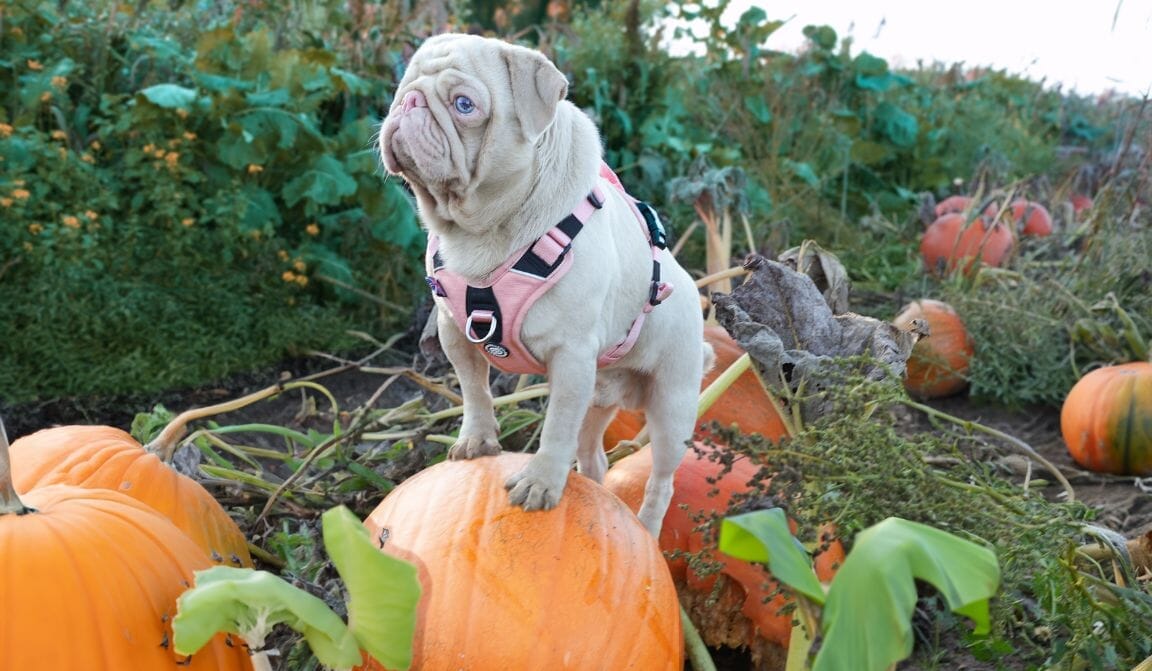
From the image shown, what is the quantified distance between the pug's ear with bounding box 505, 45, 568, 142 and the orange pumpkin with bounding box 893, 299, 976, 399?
3.50 m

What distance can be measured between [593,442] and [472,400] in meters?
0.44

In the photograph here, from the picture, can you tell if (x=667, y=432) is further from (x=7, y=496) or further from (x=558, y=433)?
(x=7, y=496)

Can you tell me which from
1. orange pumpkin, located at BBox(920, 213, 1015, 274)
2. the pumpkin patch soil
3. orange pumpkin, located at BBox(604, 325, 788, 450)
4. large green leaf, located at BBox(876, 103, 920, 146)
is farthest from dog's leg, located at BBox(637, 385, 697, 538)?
large green leaf, located at BBox(876, 103, 920, 146)

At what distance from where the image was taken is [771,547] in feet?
4.54

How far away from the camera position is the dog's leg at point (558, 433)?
2.06 m

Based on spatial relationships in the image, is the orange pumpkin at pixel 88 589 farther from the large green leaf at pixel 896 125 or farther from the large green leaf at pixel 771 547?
the large green leaf at pixel 896 125

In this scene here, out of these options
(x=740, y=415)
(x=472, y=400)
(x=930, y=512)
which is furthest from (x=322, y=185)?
(x=930, y=512)

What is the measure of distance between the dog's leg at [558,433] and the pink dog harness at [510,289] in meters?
0.10

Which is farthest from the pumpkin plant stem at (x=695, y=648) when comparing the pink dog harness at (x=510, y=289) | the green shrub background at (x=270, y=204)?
the green shrub background at (x=270, y=204)

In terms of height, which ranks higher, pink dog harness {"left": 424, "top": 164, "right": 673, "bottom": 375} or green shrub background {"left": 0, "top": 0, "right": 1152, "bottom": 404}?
pink dog harness {"left": 424, "top": 164, "right": 673, "bottom": 375}

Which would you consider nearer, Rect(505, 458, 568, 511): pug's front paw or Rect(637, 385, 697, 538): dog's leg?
Rect(505, 458, 568, 511): pug's front paw

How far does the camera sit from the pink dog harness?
2.01 metres

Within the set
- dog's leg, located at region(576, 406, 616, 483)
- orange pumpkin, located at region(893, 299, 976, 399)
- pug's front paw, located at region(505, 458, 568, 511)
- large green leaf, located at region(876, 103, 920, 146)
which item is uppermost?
pug's front paw, located at region(505, 458, 568, 511)

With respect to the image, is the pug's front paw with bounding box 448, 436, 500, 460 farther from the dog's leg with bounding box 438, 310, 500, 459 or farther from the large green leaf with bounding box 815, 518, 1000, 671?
the large green leaf with bounding box 815, 518, 1000, 671
